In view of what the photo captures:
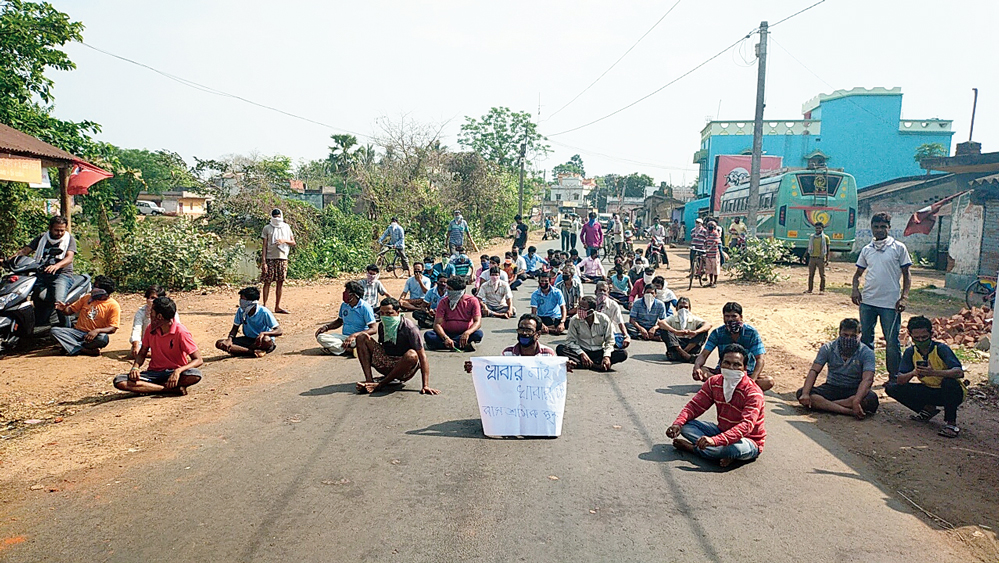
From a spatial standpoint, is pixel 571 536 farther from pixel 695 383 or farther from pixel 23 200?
pixel 23 200

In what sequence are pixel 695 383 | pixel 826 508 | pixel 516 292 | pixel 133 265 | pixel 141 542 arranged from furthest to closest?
pixel 516 292, pixel 133 265, pixel 695 383, pixel 826 508, pixel 141 542

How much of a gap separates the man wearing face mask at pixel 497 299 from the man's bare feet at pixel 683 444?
7957 mm

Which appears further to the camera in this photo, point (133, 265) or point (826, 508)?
point (133, 265)

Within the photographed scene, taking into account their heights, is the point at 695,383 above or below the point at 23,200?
below

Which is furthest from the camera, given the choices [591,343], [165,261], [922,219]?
[922,219]

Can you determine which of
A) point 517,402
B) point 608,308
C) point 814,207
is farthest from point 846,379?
point 814,207

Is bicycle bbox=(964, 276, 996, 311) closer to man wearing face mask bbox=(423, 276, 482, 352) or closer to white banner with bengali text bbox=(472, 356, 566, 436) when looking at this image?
man wearing face mask bbox=(423, 276, 482, 352)

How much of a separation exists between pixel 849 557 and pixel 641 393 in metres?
4.25

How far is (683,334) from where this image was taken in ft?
35.4

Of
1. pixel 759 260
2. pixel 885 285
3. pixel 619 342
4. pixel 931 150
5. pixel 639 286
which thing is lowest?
pixel 619 342

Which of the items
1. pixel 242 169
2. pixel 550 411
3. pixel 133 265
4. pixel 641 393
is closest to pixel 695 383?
pixel 641 393

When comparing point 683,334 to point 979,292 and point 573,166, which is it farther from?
point 573,166

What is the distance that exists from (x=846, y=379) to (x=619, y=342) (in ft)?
10.3

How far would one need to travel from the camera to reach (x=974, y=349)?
11.4m
